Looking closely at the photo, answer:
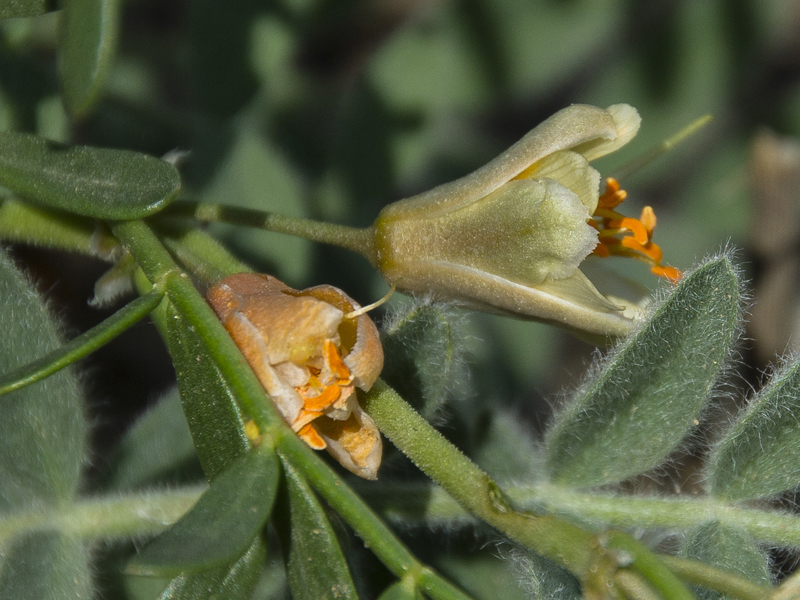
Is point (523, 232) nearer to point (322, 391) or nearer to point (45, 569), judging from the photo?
point (322, 391)

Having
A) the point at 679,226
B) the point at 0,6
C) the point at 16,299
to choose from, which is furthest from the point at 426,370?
the point at 679,226

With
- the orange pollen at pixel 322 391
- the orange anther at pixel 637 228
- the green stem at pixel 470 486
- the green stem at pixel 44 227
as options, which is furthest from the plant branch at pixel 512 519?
the green stem at pixel 44 227

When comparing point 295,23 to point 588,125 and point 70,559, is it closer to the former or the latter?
point 588,125

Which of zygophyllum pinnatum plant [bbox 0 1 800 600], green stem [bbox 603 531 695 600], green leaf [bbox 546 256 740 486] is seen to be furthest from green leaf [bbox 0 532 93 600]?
green stem [bbox 603 531 695 600]

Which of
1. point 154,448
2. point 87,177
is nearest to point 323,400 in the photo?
point 87,177

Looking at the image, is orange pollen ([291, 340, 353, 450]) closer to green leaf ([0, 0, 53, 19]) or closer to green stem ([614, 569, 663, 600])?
green stem ([614, 569, 663, 600])

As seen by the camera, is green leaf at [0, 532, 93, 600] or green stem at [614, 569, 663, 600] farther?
green leaf at [0, 532, 93, 600]

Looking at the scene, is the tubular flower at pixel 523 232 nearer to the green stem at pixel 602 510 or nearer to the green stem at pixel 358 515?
the green stem at pixel 602 510
